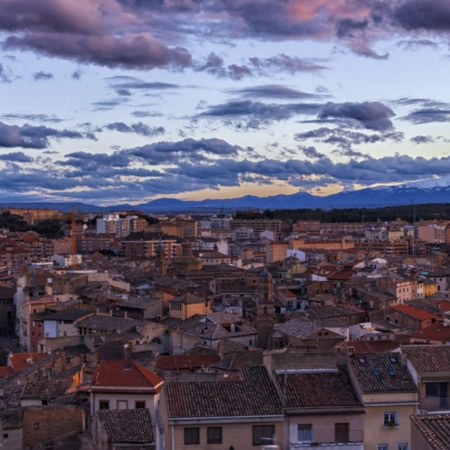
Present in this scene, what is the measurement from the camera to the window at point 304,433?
15.8 m

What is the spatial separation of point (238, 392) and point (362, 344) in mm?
18170

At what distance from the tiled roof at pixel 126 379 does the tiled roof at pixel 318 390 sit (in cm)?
662

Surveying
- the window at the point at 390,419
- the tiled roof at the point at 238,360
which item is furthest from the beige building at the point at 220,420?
the tiled roof at the point at 238,360

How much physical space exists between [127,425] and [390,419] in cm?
663

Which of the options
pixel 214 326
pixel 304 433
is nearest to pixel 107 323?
pixel 214 326

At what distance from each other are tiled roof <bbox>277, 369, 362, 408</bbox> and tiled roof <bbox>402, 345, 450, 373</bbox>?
1.28 meters

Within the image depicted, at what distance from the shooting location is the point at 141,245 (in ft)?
430

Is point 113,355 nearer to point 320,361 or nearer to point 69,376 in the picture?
point 69,376

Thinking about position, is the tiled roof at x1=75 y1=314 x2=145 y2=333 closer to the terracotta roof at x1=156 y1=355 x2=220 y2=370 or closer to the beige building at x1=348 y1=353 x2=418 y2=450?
the terracotta roof at x1=156 y1=355 x2=220 y2=370

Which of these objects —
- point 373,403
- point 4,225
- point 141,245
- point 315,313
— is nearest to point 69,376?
point 373,403

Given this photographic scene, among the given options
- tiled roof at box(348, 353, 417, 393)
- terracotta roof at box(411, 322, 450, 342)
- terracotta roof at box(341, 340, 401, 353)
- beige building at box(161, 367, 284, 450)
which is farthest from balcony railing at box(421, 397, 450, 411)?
terracotta roof at box(411, 322, 450, 342)

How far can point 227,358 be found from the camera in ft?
101

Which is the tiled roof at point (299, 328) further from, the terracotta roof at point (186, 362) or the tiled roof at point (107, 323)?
the tiled roof at point (107, 323)

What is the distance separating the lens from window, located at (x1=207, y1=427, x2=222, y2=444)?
15617 millimetres
